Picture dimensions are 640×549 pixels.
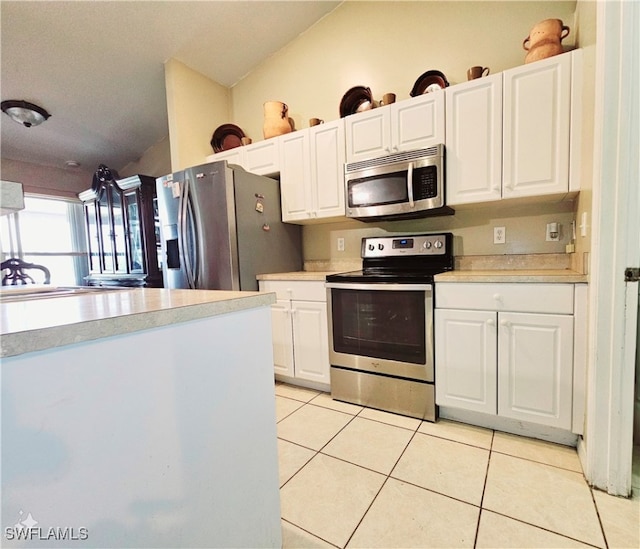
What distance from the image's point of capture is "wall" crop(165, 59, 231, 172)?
2.80 metres

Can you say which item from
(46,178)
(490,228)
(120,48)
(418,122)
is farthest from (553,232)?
(46,178)

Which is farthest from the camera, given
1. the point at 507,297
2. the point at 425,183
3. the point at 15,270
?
the point at 15,270

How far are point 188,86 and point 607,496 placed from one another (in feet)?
13.3

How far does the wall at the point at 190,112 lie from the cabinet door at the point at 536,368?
2.95 m

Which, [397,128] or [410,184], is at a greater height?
[397,128]

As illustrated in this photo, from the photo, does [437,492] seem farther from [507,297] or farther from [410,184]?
[410,184]

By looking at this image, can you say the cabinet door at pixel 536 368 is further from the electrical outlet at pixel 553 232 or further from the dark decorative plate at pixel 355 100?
the dark decorative plate at pixel 355 100

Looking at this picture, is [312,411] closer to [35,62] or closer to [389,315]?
[389,315]

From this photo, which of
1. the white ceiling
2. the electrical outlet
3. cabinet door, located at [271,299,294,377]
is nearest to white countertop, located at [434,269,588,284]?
the electrical outlet

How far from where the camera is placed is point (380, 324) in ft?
6.52

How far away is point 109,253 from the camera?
3.71 m

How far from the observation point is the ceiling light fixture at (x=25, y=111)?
3002mm

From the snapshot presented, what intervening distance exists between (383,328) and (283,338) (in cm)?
85

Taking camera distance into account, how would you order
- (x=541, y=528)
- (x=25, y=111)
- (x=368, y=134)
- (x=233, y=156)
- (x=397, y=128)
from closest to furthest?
(x=541, y=528) < (x=397, y=128) < (x=368, y=134) < (x=233, y=156) < (x=25, y=111)
